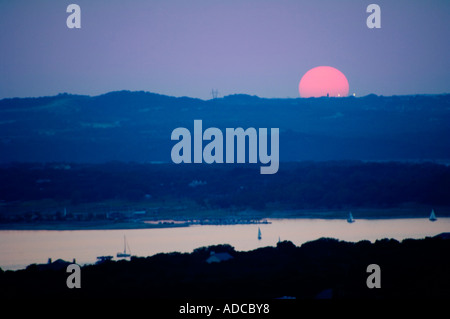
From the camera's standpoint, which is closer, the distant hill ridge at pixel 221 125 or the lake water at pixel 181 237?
the lake water at pixel 181 237

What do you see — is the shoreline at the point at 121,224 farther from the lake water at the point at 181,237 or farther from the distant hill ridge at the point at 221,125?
the distant hill ridge at the point at 221,125

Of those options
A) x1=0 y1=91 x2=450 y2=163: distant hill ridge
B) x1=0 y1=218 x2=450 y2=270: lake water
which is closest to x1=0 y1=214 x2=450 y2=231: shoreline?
x1=0 y1=218 x2=450 y2=270: lake water

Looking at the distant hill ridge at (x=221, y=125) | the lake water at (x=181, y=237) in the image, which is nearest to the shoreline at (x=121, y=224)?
the lake water at (x=181, y=237)

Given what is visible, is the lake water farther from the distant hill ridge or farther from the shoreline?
the distant hill ridge

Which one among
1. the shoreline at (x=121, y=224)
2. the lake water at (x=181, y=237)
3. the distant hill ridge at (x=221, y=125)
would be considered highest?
the distant hill ridge at (x=221, y=125)

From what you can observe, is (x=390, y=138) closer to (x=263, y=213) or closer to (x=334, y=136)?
(x=334, y=136)

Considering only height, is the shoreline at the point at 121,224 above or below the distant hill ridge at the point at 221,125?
below

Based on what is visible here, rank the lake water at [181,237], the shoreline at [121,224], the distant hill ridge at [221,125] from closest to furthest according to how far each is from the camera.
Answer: the lake water at [181,237] → the shoreline at [121,224] → the distant hill ridge at [221,125]
